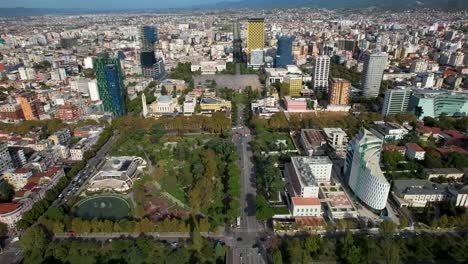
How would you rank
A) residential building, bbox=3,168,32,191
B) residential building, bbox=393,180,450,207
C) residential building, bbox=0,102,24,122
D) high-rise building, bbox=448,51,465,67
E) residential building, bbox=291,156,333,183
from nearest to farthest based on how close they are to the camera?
residential building, bbox=393,180,450,207 < residential building, bbox=291,156,333,183 < residential building, bbox=3,168,32,191 < residential building, bbox=0,102,24,122 < high-rise building, bbox=448,51,465,67

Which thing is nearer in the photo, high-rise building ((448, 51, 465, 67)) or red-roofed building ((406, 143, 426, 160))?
red-roofed building ((406, 143, 426, 160))

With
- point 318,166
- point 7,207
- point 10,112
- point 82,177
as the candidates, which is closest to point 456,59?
point 318,166

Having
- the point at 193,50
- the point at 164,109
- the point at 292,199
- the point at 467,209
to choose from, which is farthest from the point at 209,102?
the point at 193,50

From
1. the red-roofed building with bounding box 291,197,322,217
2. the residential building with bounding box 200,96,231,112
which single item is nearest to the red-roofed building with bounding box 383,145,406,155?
the red-roofed building with bounding box 291,197,322,217

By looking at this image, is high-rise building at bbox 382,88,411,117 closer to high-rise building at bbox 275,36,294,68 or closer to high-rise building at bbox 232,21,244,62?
high-rise building at bbox 275,36,294,68

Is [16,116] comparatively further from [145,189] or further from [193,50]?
[193,50]

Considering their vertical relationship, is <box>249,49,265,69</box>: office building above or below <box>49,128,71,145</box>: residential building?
above

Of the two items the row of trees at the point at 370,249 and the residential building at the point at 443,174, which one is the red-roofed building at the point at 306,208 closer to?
the row of trees at the point at 370,249
